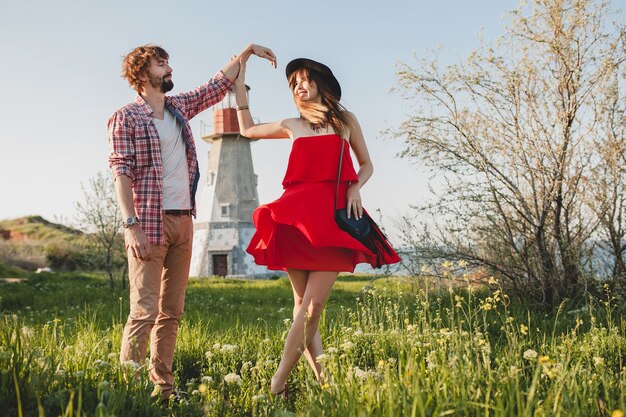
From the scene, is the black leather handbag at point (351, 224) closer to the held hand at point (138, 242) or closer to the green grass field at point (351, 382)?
the green grass field at point (351, 382)

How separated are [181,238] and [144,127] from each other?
81 cm

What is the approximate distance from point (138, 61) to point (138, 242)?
50.8 inches

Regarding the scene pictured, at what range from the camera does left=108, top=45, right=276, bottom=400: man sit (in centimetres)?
385

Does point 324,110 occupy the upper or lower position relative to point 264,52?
lower

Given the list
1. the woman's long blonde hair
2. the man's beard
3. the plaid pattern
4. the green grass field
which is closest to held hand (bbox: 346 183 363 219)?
the woman's long blonde hair

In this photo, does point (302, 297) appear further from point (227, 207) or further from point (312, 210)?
point (227, 207)

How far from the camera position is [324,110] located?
388 cm

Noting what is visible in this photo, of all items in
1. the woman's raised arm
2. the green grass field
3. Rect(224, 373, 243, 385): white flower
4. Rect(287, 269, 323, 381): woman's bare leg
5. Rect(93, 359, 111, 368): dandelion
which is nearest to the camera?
the green grass field

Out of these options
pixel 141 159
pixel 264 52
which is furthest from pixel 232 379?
pixel 264 52

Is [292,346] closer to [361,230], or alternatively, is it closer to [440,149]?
[361,230]

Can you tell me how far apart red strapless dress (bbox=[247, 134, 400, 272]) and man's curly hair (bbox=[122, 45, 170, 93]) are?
1.21 metres

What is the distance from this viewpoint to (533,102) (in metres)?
7.43

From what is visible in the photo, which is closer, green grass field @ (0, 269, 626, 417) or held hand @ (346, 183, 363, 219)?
green grass field @ (0, 269, 626, 417)

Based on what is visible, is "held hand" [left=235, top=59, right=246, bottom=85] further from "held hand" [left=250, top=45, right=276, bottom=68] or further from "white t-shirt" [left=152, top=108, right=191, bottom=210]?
"white t-shirt" [left=152, top=108, right=191, bottom=210]
